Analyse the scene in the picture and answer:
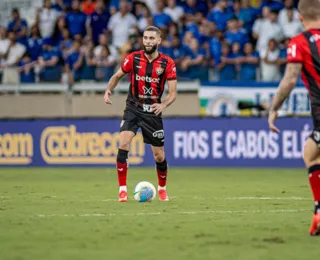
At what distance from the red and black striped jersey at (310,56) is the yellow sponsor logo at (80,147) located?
12.7 metres

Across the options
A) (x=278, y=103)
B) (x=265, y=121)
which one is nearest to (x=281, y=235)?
(x=278, y=103)

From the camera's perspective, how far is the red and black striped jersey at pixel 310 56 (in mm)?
7934

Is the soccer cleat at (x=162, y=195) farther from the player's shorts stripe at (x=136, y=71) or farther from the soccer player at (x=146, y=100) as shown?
the player's shorts stripe at (x=136, y=71)

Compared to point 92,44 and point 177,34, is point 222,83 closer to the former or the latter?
point 177,34

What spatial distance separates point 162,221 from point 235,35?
11.9 meters

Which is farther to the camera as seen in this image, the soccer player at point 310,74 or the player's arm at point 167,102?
the player's arm at point 167,102

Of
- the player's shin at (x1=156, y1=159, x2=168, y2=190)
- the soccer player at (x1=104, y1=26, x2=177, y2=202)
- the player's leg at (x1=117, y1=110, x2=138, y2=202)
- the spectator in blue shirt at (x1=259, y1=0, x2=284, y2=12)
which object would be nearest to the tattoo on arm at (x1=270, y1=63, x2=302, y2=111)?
the soccer player at (x1=104, y1=26, x2=177, y2=202)

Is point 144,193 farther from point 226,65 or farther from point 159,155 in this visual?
point 226,65

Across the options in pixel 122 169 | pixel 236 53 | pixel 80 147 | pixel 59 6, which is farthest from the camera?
pixel 59 6

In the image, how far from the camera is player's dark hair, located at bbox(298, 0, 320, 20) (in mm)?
8039

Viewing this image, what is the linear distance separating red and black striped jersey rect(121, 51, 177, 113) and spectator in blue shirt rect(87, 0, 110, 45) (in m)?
10.1

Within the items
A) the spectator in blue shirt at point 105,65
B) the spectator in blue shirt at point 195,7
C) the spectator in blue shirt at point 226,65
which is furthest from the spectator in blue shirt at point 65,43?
the spectator in blue shirt at point 226,65

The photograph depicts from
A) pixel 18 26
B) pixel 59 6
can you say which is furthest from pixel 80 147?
pixel 59 6

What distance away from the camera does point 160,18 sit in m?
21.8
